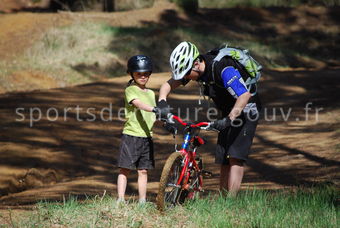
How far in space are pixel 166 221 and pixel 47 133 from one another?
7.35 meters

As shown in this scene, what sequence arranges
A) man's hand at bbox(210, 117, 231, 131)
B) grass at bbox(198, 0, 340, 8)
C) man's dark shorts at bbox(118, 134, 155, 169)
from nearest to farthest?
1. man's hand at bbox(210, 117, 231, 131)
2. man's dark shorts at bbox(118, 134, 155, 169)
3. grass at bbox(198, 0, 340, 8)

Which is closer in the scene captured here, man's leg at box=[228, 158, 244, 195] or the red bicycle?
the red bicycle

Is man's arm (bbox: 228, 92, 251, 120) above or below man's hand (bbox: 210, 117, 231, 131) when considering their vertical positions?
above

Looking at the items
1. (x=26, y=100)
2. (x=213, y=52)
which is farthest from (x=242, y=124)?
(x=26, y=100)

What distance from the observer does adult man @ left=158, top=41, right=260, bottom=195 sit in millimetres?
6914

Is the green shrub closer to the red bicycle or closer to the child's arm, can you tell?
the child's arm

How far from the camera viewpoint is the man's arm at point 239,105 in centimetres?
695

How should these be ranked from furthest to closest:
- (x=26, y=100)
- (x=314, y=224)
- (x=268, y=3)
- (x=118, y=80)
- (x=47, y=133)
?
(x=268, y=3) → (x=118, y=80) → (x=26, y=100) → (x=47, y=133) → (x=314, y=224)

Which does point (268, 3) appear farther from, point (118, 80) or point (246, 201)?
point (246, 201)

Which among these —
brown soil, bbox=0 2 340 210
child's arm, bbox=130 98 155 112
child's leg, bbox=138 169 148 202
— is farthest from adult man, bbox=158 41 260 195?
brown soil, bbox=0 2 340 210

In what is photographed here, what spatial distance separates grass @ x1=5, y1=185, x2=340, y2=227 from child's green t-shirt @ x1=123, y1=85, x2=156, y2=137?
899 mm

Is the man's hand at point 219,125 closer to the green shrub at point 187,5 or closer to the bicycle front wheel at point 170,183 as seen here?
the bicycle front wheel at point 170,183

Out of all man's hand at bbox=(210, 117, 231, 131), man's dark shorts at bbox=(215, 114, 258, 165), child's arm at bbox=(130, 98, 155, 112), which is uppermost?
child's arm at bbox=(130, 98, 155, 112)

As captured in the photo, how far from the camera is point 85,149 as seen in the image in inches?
505
